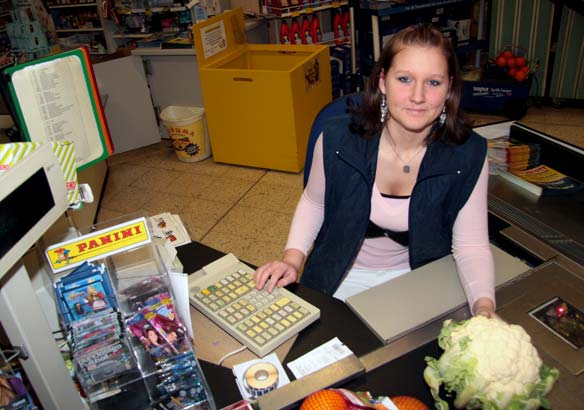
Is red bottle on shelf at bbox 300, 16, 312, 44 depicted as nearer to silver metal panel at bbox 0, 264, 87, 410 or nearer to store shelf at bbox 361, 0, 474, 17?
store shelf at bbox 361, 0, 474, 17

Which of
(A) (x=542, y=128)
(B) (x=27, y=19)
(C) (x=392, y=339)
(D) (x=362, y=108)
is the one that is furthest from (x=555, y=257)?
(B) (x=27, y=19)

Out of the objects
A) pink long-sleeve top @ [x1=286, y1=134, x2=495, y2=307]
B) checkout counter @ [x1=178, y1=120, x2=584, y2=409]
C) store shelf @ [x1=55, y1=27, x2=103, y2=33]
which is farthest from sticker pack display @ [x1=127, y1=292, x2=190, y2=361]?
store shelf @ [x1=55, y1=27, x2=103, y2=33]

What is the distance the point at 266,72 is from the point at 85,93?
244cm

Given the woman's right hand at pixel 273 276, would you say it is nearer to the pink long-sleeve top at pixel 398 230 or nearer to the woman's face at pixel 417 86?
the pink long-sleeve top at pixel 398 230

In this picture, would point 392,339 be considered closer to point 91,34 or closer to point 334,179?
point 334,179

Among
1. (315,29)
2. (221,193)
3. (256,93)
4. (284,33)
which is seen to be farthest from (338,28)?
(221,193)

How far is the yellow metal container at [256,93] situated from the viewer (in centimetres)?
355

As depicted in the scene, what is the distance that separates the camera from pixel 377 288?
1.25 metres

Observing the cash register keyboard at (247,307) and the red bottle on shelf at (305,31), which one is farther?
the red bottle on shelf at (305,31)

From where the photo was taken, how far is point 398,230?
1549mm

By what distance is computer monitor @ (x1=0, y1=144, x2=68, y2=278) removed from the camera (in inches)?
29.1

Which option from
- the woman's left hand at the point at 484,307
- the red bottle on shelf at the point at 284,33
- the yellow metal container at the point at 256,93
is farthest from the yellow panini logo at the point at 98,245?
the red bottle on shelf at the point at 284,33

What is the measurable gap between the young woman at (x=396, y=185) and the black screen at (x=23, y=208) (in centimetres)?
58

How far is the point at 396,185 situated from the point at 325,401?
0.83 meters
